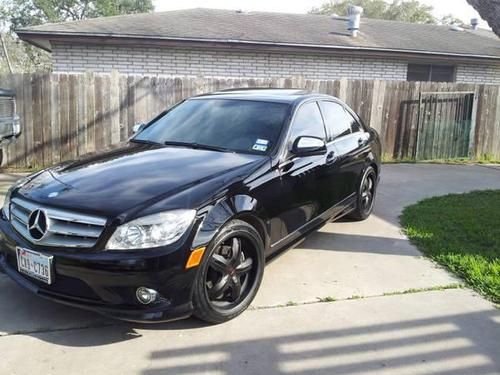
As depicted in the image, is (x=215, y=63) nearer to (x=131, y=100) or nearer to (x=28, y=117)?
(x=131, y=100)

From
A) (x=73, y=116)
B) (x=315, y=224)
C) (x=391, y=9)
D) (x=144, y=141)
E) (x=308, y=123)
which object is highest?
(x=391, y=9)

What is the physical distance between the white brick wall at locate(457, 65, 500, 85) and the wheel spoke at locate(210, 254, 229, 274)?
14.0 meters

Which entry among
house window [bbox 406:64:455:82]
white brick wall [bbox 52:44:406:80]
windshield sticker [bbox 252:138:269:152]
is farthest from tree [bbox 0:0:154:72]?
windshield sticker [bbox 252:138:269:152]

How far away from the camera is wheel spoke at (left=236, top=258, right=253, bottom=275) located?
11.3ft

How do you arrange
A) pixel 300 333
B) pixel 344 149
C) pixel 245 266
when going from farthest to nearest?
1. pixel 344 149
2. pixel 245 266
3. pixel 300 333

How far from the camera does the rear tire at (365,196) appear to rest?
5.69 meters

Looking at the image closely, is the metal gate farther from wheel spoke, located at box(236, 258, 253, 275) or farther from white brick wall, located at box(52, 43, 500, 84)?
wheel spoke, located at box(236, 258, 253, 275)

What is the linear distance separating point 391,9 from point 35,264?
47.5 metres

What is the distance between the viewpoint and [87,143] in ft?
28.5

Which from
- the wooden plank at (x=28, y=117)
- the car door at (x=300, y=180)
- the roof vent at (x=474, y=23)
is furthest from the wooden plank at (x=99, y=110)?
the roof vent at (x=474, y=23)

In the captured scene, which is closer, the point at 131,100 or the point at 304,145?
the point at 304,145

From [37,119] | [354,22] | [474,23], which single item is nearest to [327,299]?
[37,119]

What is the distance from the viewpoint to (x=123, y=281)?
2850 millimetres

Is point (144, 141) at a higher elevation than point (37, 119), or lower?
higher
